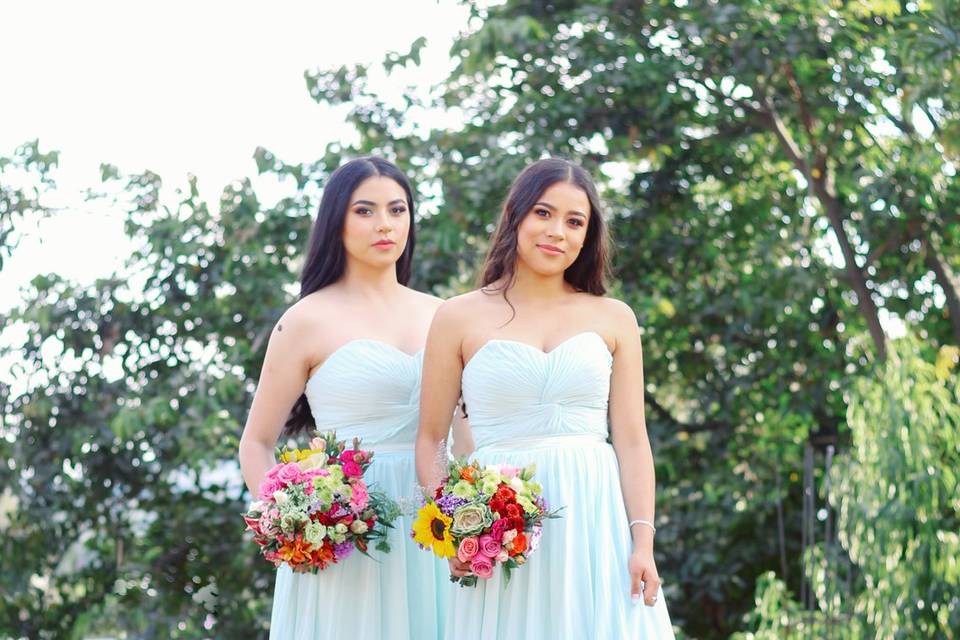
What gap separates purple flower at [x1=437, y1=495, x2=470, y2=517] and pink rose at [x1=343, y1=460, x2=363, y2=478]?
1.16 feet

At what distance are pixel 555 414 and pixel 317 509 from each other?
0.68 m

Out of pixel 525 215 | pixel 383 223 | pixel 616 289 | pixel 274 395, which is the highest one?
pixel 616 289

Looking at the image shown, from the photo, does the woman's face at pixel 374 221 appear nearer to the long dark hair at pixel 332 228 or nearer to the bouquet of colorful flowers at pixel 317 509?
the long dark hair at pixel 332 228

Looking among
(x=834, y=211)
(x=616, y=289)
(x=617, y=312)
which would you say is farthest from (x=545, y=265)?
(x=834, y=211)

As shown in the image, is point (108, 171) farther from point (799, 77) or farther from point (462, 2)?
point (799, 77)

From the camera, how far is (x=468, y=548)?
10.8ft

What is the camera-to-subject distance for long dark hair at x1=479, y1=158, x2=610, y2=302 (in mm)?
3652

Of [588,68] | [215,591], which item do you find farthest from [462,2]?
[215,591]

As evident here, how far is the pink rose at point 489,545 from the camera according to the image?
3.29 m

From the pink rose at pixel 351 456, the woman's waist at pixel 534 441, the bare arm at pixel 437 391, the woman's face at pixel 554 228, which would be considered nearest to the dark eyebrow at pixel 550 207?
the woman's face at pixel 554 228

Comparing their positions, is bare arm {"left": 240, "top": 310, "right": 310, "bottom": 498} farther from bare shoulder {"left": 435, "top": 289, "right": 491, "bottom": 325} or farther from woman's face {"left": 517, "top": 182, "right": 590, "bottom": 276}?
woman's face {"left": 517, "top": 182, "right": 590, "bottom": 276}

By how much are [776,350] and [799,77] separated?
1.58 meters

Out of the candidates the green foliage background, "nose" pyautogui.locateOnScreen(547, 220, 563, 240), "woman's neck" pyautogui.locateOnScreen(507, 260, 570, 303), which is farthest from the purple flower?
the green foliage background

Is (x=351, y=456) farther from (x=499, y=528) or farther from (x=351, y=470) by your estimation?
(x=499, y=528)
